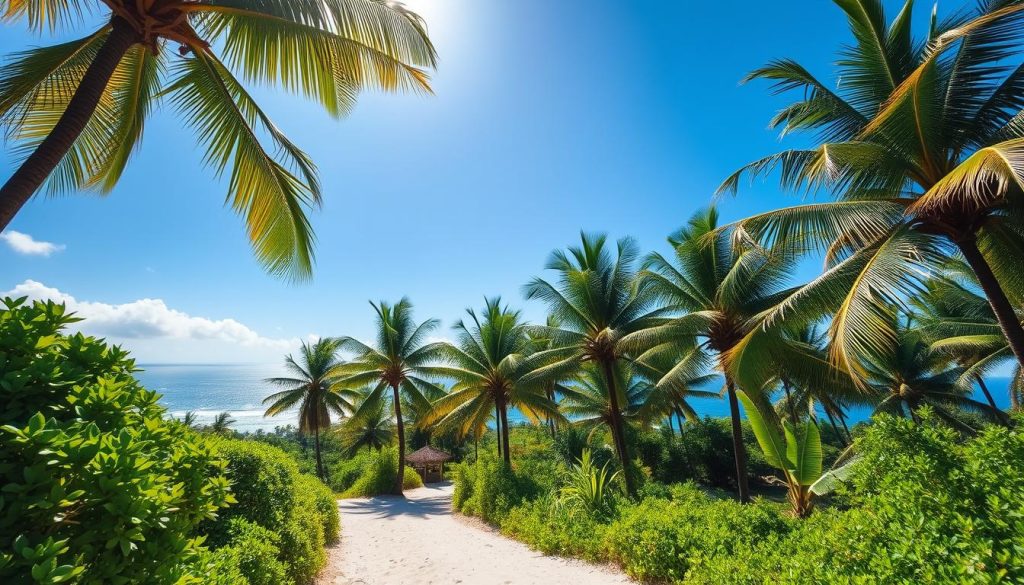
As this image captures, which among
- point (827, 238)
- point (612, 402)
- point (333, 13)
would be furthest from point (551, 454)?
point (333, 13)

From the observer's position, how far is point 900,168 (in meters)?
6.38

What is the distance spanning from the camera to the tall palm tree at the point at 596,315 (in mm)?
13195

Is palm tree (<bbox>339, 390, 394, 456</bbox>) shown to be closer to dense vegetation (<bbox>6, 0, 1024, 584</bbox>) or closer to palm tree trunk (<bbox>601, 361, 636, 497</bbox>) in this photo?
dense vegetation (<bbox>6, 0, 1024, 584</bbox>)

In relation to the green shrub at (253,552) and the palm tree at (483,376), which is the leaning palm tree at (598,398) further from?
the green shrub at (253,552)

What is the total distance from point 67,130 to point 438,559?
8.31m

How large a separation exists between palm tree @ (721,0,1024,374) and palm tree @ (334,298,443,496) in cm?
1599

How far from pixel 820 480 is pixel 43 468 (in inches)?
371

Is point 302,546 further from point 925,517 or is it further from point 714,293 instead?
point 714,293

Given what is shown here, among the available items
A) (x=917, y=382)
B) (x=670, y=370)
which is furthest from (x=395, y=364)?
(x=917, y=382)

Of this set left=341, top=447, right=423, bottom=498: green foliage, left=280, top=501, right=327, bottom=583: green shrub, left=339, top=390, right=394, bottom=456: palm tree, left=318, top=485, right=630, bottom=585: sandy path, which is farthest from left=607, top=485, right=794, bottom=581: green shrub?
left=339, top=390, right=394, bottom=456: palm tree

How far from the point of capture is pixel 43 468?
5.28 ft

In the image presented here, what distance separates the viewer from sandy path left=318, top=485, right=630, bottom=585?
680 cm

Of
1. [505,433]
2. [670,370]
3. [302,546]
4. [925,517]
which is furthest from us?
[505,433]

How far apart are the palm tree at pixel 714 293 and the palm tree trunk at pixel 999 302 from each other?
12.1ft
